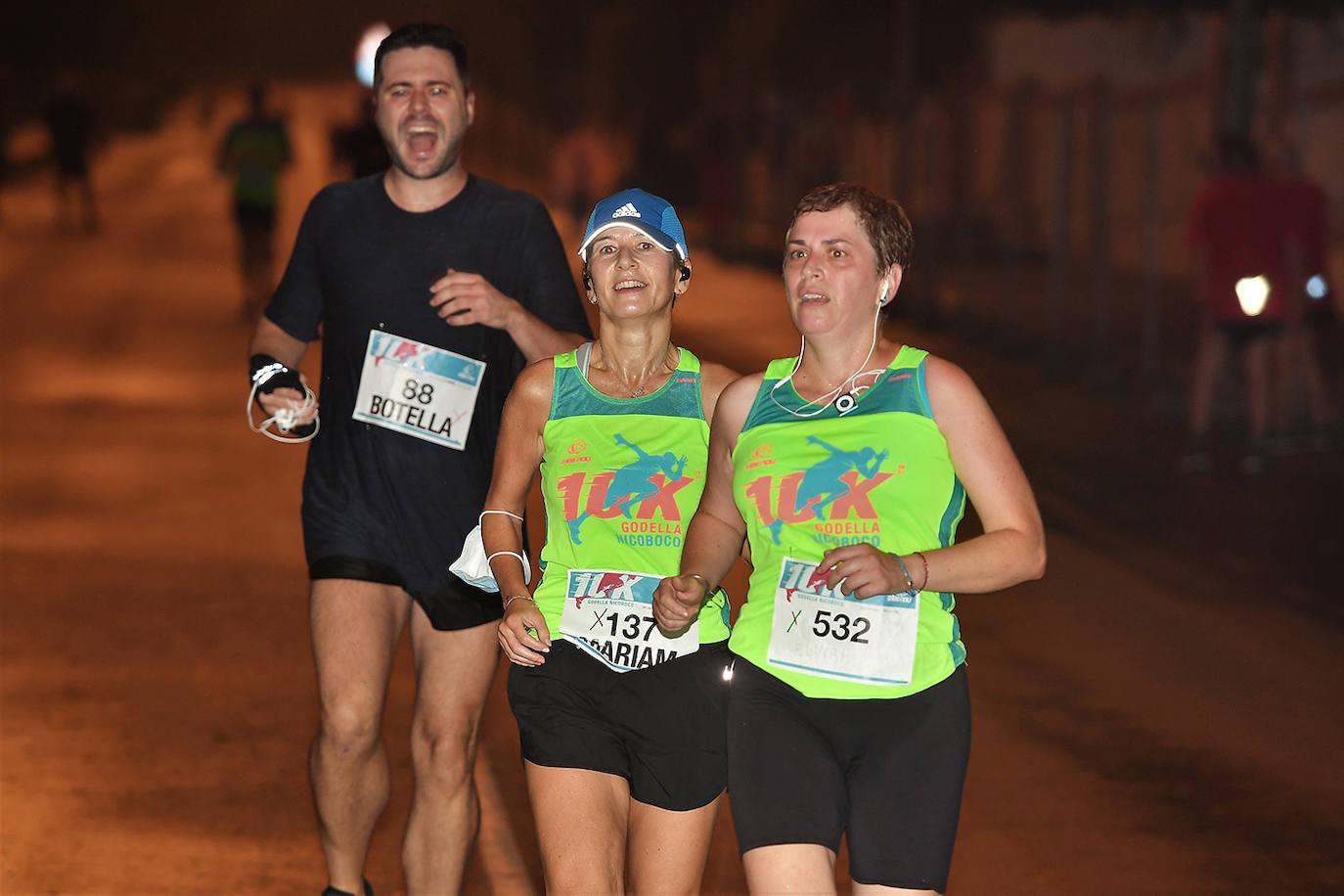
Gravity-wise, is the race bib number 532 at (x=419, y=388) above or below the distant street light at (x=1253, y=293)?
above

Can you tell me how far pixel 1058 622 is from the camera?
8.92 metres

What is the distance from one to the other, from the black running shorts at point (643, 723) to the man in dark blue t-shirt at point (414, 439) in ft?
2.76

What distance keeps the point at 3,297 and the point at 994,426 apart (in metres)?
22.5

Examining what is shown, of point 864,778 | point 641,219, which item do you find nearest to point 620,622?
point 864,778

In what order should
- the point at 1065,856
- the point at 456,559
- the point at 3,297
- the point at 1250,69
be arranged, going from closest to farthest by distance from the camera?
the point at 456,559
the point at 1065,856
the point at 1250,69
the point at 3,297

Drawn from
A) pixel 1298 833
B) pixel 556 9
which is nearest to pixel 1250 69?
pixel 1298 833

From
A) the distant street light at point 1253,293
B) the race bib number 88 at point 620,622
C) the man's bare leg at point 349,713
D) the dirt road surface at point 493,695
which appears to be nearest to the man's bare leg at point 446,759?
the man's bare leg at point 349,713

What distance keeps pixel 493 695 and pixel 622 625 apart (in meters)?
3.75

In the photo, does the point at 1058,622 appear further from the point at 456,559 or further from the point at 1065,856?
the point at 456,559

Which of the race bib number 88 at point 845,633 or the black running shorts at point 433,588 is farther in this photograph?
the black running shorts at point 433,588

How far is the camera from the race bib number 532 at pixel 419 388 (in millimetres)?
5039

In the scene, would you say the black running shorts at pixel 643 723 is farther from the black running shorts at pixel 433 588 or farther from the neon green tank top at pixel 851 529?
the black running shorts at pixel 433 588

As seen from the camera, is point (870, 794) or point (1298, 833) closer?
point (870, 794)

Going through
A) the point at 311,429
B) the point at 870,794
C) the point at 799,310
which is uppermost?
the point at 799,310
